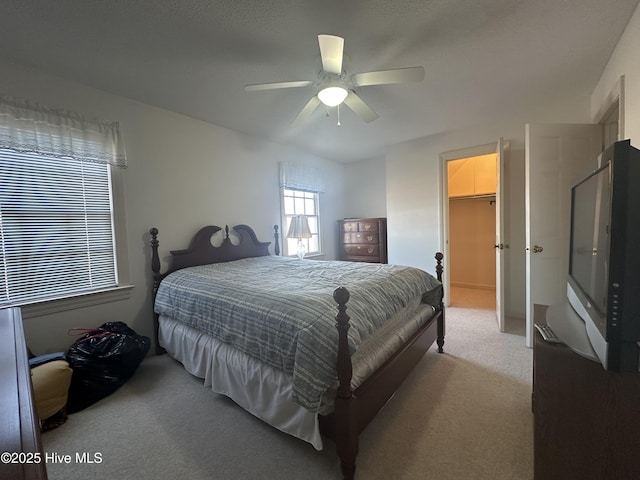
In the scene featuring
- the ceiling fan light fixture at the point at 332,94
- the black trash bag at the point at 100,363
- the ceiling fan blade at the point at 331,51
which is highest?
the ceiling fan blade at the point at 331,51

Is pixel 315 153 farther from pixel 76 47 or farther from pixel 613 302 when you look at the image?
pixel 613 302

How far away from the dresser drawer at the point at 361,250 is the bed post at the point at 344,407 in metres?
3.48

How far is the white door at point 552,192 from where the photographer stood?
2486mm

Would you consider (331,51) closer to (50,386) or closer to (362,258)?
(50,386)

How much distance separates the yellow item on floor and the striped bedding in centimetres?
75

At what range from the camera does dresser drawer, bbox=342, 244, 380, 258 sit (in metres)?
4.71

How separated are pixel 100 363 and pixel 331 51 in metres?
2.63

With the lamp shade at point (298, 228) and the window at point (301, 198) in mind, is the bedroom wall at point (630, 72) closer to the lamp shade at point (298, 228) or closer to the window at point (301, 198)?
the lamp shade at point (298, 228)

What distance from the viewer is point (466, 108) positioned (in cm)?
297

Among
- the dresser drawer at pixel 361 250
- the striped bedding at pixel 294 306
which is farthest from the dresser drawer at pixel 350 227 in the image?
the striped bedding at pixel 294 306

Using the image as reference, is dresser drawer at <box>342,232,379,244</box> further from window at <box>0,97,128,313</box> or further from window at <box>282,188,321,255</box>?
window at <box>0,97,128,313</box>

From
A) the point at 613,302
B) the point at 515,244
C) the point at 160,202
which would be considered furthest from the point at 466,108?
the point at 160,202

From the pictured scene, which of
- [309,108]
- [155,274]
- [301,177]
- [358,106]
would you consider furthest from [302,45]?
[301,177]

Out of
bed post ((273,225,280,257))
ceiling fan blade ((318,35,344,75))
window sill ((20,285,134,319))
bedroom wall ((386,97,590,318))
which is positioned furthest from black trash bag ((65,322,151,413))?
bedroom wall ((386,97,590,318))
